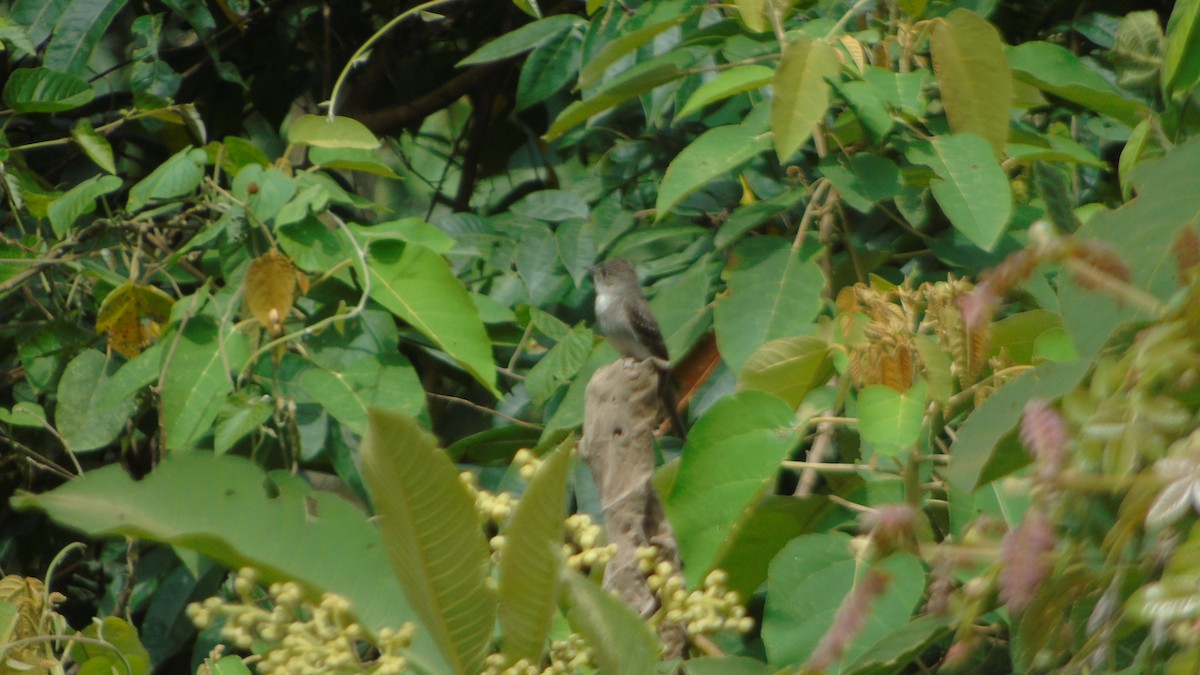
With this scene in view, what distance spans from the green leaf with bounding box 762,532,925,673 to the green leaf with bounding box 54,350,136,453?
1677 millimetres

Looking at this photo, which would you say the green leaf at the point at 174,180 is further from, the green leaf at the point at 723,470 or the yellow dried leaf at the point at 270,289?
the green leaf at the point at 723,470

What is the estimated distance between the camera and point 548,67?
10.9 feet

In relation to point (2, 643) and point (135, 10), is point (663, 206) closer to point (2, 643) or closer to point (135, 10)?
point (2, 643)

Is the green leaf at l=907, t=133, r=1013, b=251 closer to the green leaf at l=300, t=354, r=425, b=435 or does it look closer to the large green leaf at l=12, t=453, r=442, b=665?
the green leaf at l=300, t=354, r=425, b=435

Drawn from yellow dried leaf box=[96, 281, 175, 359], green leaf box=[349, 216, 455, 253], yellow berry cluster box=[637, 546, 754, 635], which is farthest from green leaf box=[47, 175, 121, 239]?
yellow berry cluster box=[637, 546, 754, 635]

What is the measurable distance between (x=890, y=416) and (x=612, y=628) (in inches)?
30.3

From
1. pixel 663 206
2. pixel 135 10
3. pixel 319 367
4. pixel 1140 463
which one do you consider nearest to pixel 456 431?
pixel 319 367

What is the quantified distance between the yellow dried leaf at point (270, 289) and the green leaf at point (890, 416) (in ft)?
4.44

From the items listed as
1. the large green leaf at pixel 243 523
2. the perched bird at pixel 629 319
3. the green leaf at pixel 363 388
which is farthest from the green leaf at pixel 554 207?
the large green leaf at pixel 243 523

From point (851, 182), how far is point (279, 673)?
5.38 feet

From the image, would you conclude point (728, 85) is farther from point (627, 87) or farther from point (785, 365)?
point (785, 365)

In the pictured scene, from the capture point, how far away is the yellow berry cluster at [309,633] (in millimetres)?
1268

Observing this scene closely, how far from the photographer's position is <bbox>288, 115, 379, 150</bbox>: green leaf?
298 cm

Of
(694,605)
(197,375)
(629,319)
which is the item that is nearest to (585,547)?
(694,605)
